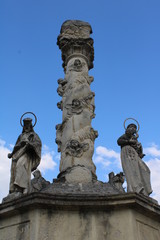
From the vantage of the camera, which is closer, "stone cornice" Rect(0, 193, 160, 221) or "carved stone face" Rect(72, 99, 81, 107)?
"stone cornice" Rect(0, 193, 160, 221)

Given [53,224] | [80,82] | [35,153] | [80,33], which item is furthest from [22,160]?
[80,33]

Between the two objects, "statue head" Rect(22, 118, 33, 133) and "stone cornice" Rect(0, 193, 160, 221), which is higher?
"statue head" Rect(22, 118, 33, 133)

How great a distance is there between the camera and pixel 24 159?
8.33 meters

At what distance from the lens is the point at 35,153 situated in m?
8.49

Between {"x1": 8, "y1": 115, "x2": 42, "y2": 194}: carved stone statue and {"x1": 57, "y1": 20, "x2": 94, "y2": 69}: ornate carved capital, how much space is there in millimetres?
4622

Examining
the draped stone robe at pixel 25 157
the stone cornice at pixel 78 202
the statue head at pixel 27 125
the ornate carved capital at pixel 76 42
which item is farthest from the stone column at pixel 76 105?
the stone cornice at pixel 78 202

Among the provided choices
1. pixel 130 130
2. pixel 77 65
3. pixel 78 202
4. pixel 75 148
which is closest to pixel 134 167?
pixel 130 130

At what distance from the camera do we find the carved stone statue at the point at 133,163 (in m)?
A: 8.12

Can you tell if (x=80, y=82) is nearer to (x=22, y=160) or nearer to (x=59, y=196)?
(x=22, y=160)

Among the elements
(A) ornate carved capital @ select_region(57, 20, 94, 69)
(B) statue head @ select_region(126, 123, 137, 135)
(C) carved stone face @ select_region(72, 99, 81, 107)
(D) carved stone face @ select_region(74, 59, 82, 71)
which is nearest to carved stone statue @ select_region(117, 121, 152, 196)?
(B) statue head @ select_region(126, 123, 137, 135)

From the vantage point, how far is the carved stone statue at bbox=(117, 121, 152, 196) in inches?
320

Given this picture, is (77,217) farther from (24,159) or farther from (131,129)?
(131,129)

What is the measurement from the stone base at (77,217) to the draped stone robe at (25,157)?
3.64 feet

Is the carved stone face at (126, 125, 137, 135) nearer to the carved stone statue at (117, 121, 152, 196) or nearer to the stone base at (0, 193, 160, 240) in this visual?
the carved stone statue at (117, 121, 152, 196)
